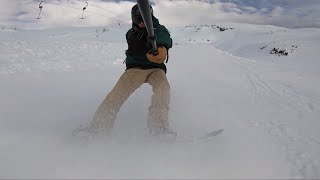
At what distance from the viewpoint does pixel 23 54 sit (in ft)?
34.7

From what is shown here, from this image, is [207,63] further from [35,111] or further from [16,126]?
[16,126]

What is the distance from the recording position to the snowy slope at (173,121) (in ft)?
11.1

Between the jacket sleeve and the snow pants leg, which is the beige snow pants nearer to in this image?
the snow pants leg

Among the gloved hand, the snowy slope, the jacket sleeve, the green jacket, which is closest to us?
the snowy slope

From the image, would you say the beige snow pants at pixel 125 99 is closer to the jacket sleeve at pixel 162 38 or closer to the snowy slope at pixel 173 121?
the snowy slope at pixel 173 121

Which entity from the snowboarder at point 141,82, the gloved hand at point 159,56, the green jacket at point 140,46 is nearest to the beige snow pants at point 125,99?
the snowboarder at point 141,82

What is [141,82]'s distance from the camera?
489 cm

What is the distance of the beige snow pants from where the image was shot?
13.4ft

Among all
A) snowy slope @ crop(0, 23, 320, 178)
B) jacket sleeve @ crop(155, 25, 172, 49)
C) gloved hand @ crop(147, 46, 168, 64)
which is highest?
jacket sleeve @ crop(155, 25, 172, 49)

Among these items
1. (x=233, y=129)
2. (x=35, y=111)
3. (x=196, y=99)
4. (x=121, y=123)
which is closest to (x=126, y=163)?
(x=121, y=123)

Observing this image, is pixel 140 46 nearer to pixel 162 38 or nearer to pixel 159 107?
pixel 162 38

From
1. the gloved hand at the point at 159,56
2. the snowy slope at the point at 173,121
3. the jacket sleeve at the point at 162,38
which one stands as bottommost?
the snowy slope at the point at 173,121

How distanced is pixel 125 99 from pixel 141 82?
18.4 inches

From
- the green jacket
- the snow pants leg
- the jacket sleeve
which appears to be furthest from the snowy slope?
the jacket sleeve
